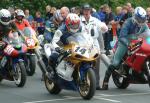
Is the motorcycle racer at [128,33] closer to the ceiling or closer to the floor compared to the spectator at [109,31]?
closer to the ceiling

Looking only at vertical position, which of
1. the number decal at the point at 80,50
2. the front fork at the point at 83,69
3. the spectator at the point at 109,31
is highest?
the number decal at the point at 80,50

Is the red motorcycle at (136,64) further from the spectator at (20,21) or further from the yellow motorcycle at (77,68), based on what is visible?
the spectator at (20,21)

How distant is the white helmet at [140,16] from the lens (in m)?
12.7

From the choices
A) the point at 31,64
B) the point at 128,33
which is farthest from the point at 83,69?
the point at 31,64

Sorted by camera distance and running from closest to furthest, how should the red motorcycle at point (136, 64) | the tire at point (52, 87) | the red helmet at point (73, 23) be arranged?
1. the red helmet at point (73, 23)
2. the red motorcycle at point (136, 64)
3. the tire at point (52, 87)

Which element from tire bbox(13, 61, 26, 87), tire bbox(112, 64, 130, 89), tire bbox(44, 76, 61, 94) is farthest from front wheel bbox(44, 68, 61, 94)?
tire bbox(112, 64, 130, 89)

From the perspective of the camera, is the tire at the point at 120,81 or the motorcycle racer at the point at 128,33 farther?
the tire at the point at 120,81

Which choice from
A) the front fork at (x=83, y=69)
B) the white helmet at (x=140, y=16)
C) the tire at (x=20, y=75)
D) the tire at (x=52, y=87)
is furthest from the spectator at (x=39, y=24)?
the front fork at (x=83, y=69)

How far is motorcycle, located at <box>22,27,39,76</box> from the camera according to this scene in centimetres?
1658

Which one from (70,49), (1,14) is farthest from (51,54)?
(1,14)

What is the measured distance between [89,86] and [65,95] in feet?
4.21

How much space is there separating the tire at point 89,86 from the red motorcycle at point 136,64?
1487 mm

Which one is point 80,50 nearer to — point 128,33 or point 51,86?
point 51,86

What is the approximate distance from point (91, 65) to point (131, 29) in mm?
1723
